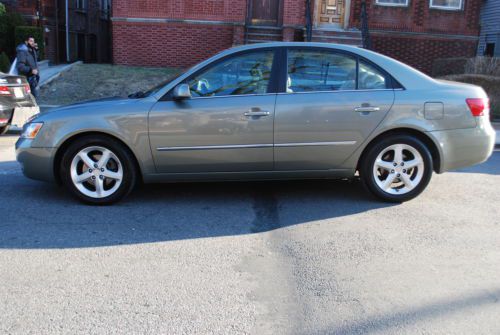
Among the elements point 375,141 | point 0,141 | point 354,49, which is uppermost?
point 354,49

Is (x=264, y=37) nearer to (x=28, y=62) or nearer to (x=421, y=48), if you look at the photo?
(x=421, y=48)

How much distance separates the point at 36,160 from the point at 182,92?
1695mm

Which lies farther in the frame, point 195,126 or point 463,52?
point 463,52

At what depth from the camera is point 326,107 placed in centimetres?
530

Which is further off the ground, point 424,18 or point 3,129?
point 424,18

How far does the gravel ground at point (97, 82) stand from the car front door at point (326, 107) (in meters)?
9.01

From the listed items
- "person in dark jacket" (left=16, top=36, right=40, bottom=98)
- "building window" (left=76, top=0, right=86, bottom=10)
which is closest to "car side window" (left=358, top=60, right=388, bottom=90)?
"person in dark jacket" (left=16, top=36, right=40, bottom=98)

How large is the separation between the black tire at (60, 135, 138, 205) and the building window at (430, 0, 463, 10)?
15.2 m

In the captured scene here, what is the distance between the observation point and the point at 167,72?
1567cm

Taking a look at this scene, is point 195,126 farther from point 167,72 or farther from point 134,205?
point 167,72

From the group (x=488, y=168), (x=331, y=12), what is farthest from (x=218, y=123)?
(x=331, y=12)

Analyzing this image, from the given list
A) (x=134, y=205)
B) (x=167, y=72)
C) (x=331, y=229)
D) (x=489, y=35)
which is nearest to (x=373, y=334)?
(x=331, y=229)

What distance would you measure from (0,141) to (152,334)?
7456 mm

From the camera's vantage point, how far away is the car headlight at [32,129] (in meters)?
5.33
